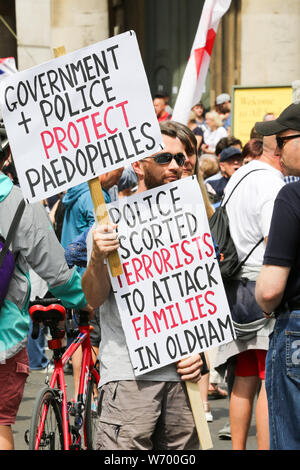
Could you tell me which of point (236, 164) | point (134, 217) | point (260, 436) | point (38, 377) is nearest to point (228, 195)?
point (260, 436)

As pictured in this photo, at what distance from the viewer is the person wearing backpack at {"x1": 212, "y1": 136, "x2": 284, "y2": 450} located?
19.0 ft

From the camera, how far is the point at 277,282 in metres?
3.86

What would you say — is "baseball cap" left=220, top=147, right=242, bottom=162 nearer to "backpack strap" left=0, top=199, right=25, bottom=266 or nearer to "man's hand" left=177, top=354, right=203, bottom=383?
"backpack strap" left=0, top=199, right=25, bottom=266

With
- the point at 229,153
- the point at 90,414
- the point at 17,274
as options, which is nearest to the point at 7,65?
the point at 229,153

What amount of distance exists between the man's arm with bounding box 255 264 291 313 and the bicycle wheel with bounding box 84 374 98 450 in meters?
2.31

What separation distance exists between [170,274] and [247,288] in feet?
5.56

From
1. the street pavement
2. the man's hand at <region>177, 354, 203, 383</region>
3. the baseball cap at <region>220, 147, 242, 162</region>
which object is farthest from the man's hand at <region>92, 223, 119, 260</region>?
the baseball cap at <region>220, 147, 242, 162</region>

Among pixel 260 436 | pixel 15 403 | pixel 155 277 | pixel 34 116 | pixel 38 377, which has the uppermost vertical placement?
pixel 34 116

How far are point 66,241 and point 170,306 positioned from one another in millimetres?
3810

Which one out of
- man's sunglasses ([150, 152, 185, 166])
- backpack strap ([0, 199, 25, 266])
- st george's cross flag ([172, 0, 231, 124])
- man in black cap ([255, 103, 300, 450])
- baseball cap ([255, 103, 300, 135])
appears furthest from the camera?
st george's cross flag ([172, 0, 231, 124])

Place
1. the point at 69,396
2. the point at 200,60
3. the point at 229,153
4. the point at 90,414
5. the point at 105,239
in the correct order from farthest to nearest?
the point at 229,153 → the point at 69,396 → the point at 200,60 → the point at 90,414 → the point at 105,239

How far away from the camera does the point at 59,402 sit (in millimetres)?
5285

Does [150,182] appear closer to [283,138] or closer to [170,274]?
[170,274]

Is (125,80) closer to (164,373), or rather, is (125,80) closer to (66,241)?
(164,373)
